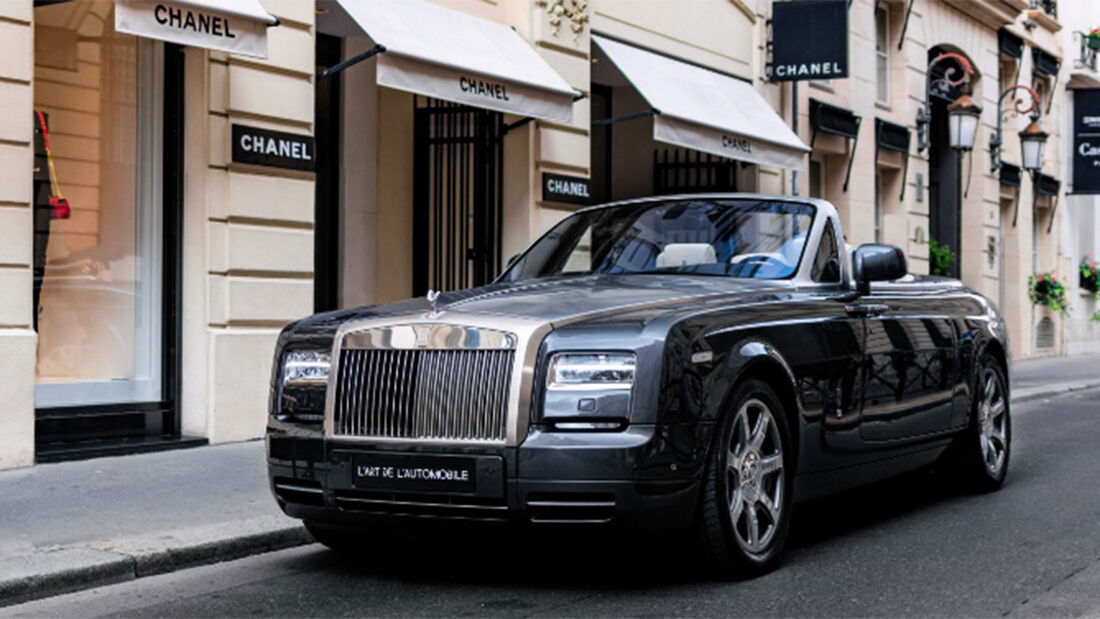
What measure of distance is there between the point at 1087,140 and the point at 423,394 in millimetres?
29942

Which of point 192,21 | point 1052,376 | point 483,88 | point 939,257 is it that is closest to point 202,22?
point 192,21

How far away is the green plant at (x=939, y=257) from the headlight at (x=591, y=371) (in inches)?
840

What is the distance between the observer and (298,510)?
596 centimetres

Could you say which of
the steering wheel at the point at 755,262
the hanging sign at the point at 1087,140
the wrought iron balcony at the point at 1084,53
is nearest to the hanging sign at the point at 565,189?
the steering wheel at the point at 755,262

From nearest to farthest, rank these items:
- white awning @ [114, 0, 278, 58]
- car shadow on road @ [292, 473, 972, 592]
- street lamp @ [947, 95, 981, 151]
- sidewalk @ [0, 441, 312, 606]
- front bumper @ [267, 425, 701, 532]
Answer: front bumper @ [267, 425, 701, 532] < car shadow on road @ [292, 473, 972, 592] < sidewalk @ [0, 441, 312, 606] < white awning @ [114, 0, 278, 58] < street lamp @ [947, 95, 981, 151]

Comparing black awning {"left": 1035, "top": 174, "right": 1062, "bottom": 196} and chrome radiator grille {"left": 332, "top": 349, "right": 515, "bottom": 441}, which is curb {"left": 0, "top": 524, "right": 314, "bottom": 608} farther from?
black awning {"left": 1035, "top": 174, "right": 1062, "bottom": 196}

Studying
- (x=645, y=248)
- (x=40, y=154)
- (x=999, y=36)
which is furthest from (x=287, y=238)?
(x=999, y=36)

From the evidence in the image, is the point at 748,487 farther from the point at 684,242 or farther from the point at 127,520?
the point at 127,520

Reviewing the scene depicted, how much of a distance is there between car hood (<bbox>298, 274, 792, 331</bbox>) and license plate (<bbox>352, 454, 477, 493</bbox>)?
1.87ft

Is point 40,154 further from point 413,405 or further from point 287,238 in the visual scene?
point 413,405

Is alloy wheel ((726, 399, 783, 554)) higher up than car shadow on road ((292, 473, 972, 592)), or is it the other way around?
alloy wheel ((726, 399, 783, 554))

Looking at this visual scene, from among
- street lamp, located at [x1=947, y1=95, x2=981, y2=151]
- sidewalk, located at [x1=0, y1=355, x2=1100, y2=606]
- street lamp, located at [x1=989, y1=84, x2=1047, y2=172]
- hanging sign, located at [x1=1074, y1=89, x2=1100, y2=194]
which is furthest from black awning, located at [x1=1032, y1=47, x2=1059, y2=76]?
sidewalk, located at [x1=0, y1=355, x2=1100, y2=606]

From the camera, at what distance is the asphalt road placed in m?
5.43

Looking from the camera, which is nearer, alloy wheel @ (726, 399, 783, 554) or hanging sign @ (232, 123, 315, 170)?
alloy wheel @ (726, 399, 783, 554)
